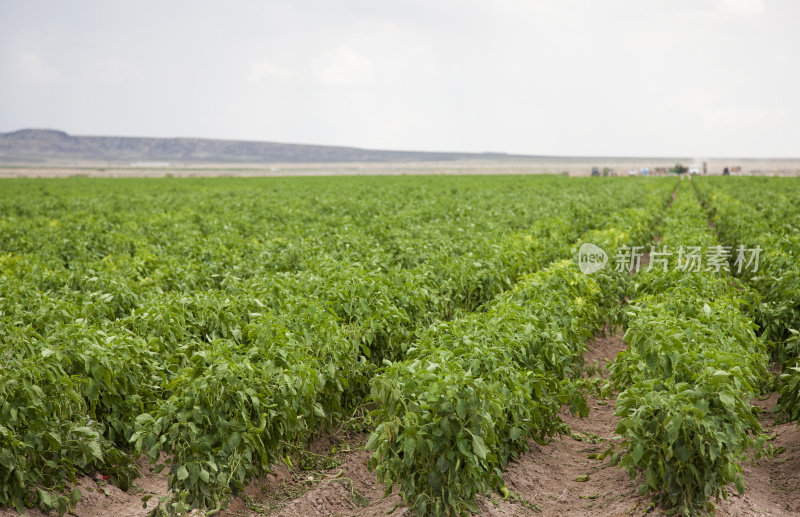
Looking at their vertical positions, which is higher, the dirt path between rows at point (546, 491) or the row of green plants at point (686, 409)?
the row of green plants at point (686, 409)

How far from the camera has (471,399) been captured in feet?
14.9

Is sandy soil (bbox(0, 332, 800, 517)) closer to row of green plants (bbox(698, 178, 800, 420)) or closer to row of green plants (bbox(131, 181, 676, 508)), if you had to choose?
row of green plants (bbox(131, 181, 676, 508))

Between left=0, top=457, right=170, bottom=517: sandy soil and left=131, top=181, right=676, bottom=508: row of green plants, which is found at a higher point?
left=131, top=181, right=676, bottom=508: row of green plants

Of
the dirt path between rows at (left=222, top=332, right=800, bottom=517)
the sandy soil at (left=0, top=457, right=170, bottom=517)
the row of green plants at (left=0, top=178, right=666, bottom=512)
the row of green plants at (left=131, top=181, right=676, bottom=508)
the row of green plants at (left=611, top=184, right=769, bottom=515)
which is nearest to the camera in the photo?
the row of green plants at (left=611, top=184, right=769, bottom=515)

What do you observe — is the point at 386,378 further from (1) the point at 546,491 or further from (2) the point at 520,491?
(1) the point at 546,491

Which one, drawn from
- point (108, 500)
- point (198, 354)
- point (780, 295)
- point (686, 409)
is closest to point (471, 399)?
point (686, 409)

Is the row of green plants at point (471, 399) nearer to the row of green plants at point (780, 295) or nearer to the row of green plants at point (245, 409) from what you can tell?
the row of green plants at point (245, 409)

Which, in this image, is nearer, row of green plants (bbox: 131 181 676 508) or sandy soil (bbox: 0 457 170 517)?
row of green plants (bbox: 131 181 676 508)

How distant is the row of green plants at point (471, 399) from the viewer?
14.9 ft

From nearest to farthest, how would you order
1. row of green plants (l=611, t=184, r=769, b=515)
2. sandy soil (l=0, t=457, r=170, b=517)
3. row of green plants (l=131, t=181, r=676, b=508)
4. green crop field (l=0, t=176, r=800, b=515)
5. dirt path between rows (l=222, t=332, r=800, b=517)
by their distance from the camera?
row of green plants (l=611, t=184, r=769, b=515), green crop field (l=0, t=176, r=800, b=515), row of green plants (l=131, t=181, r=676, b=508), dirt path between rows (l=222, t=332, r=800, b=517), sandy soil (l=0, t=457, r=170, b=517)

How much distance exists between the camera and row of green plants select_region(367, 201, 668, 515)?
4.54 metres

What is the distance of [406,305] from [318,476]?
2460 mm

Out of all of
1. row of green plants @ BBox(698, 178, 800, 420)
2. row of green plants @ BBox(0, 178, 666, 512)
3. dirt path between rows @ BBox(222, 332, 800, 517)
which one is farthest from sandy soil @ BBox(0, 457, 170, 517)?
row of green plants @ BBox(698, 178, 800, 420)

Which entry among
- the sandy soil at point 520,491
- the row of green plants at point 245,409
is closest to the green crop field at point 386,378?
the row of green plants at point 245,409
